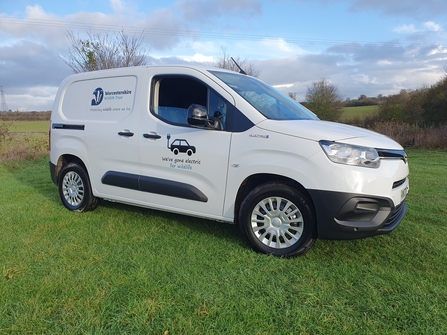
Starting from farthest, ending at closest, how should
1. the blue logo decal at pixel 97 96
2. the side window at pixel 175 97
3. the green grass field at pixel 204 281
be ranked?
the blue logo decal at pixel 97 96 → the side window at pixel 175 97 → the green grass field at pixel 204 281

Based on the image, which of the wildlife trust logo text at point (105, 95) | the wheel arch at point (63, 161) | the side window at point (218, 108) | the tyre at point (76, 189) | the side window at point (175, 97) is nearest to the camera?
the side window at point (218, 108)

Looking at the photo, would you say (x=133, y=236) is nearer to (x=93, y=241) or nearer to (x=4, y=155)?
(x=93, y=241)

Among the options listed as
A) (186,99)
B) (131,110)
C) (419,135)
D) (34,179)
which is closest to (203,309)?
(186,99)

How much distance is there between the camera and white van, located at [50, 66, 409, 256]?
127 inches

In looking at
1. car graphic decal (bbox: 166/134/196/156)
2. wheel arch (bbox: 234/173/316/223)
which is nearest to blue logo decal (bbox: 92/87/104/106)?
car graphic decal (bbox: 166/134/196/156)

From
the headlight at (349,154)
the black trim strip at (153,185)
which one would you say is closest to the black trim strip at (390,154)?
the headlight at (349,154)

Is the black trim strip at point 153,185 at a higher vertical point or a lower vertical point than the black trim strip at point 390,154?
lower

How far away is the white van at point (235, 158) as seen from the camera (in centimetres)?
324

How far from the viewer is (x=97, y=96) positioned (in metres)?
4.90

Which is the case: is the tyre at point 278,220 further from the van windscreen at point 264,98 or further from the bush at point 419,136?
the bush at point 419,136

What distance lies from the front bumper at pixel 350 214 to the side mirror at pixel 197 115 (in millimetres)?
1327

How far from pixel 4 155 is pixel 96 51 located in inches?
255

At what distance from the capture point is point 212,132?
148 inches

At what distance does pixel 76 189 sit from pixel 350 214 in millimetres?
3985
